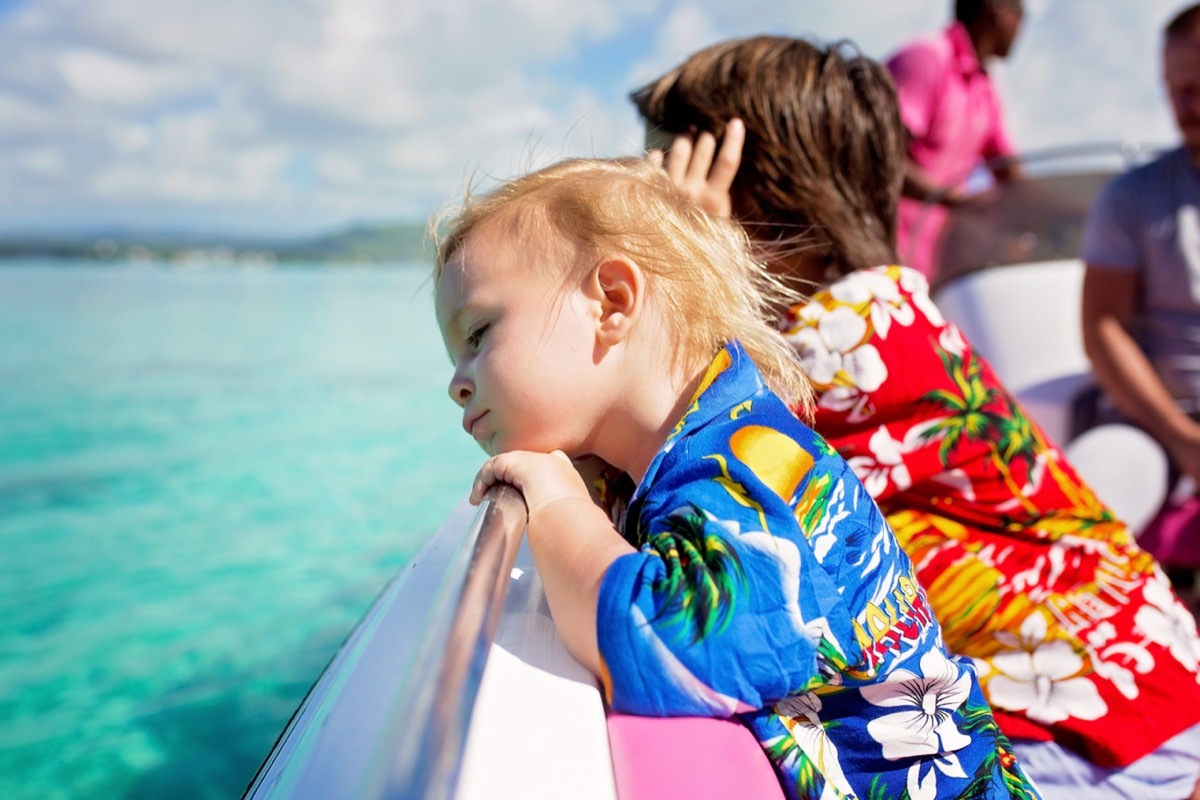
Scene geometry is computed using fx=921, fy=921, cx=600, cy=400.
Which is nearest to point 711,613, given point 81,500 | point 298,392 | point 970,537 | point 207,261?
point 970,537

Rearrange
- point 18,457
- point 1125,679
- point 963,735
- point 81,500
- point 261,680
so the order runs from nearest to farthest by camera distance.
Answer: point 963,735, point 1125,679, point 261,680, point 81,500, point 18,457

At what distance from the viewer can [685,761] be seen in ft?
2.39

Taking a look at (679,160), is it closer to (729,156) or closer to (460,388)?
(729,156)

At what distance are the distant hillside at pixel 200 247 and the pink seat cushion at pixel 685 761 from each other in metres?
27.2

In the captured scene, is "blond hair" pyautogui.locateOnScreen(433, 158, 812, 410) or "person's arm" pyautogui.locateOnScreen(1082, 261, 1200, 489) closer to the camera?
"blond hair" pyautogui.locateOnScreen(433, 158, 812, 410)

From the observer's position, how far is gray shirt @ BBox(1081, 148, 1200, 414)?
2.35 meters

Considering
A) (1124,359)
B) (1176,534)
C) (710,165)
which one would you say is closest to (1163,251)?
(1124,359)

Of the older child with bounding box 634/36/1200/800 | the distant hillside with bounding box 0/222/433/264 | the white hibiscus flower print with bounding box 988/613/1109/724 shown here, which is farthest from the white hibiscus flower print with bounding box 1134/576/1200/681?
the distant hillside with bounding box 0/222/433/264

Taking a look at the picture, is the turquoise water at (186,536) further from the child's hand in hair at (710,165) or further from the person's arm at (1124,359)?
the person's arm at (1124,359)

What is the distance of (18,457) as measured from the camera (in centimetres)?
498

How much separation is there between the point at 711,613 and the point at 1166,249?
86.3 inches

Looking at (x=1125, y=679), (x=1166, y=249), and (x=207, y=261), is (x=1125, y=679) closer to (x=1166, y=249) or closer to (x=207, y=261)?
(x=1166, y=249)

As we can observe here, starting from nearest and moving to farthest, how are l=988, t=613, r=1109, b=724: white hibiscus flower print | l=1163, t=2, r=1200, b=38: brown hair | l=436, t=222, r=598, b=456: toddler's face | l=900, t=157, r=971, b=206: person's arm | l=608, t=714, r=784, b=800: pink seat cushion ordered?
l=608, t=714, r=784, b=800: pink seat cushion
l=436, t=222, r=598, b=456: toddler's face
l=988, t=613, r=1109, b=724: white hibiscus flower print
l=1163, t=2, r=1200, b=38: brown hair
l=900, t=157, r=971, b=206: person's arm

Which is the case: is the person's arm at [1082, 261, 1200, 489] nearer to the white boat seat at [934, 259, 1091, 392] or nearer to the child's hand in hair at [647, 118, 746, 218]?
the white boat seat at [934, 259, 1091, 392]
